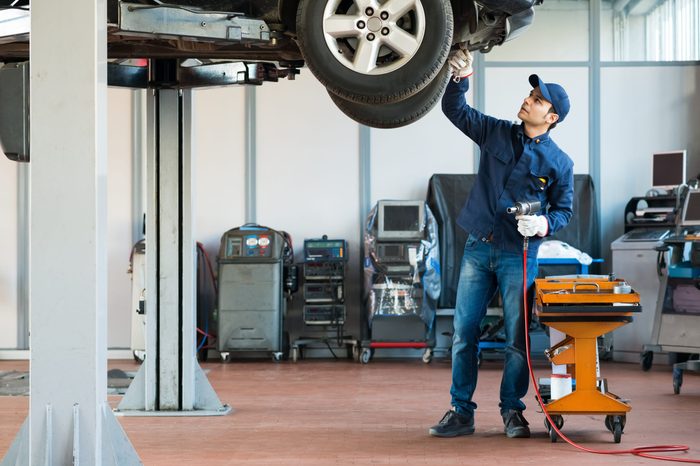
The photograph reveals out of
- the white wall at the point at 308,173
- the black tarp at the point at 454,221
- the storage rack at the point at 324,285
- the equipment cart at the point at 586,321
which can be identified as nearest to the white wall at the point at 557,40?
the black tarp at the point at 454,221

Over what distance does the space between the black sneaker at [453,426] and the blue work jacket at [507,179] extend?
0.86 m

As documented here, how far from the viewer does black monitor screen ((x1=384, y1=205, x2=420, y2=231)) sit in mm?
8938

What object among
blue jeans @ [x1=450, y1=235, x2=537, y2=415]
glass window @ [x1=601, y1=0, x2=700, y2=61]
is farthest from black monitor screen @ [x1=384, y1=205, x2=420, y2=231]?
blue jeans @ [x1=450, y1=235, x2=537, y2=415]

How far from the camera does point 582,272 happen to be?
8.62 metres

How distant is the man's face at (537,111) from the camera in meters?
4.75

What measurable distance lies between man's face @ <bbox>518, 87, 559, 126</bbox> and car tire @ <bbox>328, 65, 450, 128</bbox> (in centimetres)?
42

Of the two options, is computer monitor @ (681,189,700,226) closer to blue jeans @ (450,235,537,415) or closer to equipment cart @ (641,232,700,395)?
equipment cart @ (641,232,700,395)

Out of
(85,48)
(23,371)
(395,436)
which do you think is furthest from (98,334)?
(23,371)

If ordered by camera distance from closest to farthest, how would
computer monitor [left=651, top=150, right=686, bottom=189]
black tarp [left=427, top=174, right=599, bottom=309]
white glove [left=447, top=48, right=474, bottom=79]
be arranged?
white glove [left=447, top=48, right=474, bottom=79]
computer monitor [left=651, top=150, right=686, bottom=189]
black tarp [left=427, top=174, right=599, bottom=309]

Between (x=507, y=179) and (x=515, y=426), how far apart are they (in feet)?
3.99

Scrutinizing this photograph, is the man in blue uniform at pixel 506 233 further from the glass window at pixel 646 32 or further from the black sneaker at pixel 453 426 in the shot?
the glass window at pixel 646 32

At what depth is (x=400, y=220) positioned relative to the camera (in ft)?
29.4

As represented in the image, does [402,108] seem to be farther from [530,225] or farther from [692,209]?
[692,209]

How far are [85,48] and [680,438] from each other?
3404 millimetres
